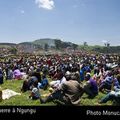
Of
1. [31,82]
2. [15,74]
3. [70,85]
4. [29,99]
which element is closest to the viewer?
[70,85]

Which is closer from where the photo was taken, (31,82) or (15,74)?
(31,82)

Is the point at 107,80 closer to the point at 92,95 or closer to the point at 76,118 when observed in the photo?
the point at 92,95

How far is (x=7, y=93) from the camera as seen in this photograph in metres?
19.7

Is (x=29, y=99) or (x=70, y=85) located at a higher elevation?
(x=70, y=85)

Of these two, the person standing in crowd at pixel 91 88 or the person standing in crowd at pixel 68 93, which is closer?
the person standing in crowd at pixel 68 93

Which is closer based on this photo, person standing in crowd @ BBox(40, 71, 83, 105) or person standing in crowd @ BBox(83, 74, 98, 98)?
person standing in crowd @ BBox(40, 71, 83, 105)

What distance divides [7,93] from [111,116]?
10800 mm

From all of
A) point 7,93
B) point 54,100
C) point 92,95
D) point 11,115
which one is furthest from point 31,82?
point 11,115

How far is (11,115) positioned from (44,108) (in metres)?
0.94

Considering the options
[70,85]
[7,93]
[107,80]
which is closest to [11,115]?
[70,85]

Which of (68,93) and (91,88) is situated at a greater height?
(68,93)

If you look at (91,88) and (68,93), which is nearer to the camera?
(68,93)

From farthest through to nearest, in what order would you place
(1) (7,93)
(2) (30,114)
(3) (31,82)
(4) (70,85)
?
(3) (31,82) → (1) (7,93) → (4) (70,85) → (2) (30,114)

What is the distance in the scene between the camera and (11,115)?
9.78 metres
